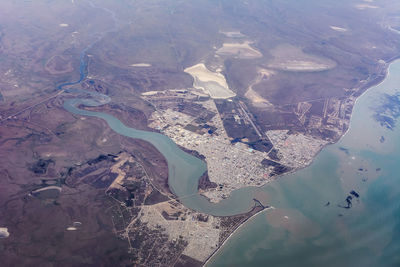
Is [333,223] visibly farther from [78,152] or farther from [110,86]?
[110,86]

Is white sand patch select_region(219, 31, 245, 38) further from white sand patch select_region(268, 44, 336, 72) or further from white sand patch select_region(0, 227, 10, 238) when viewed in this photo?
white sand patch select_region(0, 227, 10, 238)

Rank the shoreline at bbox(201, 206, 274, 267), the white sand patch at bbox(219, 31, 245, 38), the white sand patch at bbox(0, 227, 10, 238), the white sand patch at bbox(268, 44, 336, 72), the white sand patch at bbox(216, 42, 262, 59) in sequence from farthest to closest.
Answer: the white sand patch at bbox(219, 31, 245, 38) < the white sand patch at bbox(216, 42, 262, 59) < the white sand patch at bbox(268, 44, 336, 72) < the white sand patch at bbox(0, 227, 10, 238) < the shoreline at bbox(201, 206, 274, 267)

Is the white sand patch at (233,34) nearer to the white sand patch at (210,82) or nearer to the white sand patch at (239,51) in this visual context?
the white sand patch at (239,51)

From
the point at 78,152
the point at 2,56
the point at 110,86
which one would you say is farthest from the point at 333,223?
the point at 2,56

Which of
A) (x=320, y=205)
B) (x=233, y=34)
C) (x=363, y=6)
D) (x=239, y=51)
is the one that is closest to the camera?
(x=320, y=205)

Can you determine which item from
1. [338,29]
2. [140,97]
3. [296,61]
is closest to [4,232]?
[140,97]

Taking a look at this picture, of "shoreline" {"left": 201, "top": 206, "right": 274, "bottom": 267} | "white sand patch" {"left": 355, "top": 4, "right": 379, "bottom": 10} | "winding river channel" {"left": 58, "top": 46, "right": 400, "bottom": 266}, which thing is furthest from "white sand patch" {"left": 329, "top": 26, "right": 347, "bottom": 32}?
"shoreline" {"left": 201, "top": 206, "right": 274, "bottom": 267}

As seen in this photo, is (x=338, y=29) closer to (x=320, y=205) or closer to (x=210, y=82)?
(x=210, y=82)
